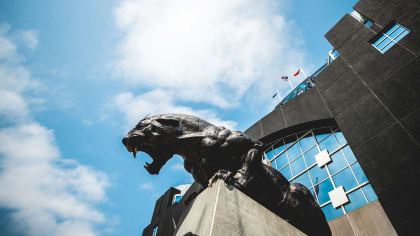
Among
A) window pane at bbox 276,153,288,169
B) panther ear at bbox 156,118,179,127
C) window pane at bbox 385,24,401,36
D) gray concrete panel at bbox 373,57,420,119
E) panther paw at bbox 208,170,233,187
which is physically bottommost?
panther paw at bbox 208,170,233,187

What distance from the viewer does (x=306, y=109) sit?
11086 mm

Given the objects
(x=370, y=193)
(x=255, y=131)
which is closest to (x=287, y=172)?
(x=255, y=131)

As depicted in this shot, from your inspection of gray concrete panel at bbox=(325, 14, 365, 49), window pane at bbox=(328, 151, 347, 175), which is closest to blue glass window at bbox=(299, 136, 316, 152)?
window pane at bbox=(328, 151, 347, 175)

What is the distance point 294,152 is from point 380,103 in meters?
4.81

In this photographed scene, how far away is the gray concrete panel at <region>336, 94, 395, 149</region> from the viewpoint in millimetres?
7066

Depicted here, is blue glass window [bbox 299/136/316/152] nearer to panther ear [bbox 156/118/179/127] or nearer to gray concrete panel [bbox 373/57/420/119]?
gray concrete panel [bbox 373/57/420/119]

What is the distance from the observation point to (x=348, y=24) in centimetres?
1031

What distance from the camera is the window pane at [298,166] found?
1034 centimetres

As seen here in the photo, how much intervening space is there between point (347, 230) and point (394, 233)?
1.34 m

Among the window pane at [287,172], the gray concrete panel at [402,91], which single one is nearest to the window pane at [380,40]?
the gray concrete panel at [402,91]

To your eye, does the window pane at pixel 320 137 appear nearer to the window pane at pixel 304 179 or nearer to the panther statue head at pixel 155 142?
the window pane at pixel 304 179

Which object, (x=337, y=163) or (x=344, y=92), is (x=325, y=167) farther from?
(x=344, y=92)

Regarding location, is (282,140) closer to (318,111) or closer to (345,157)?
(318,111)

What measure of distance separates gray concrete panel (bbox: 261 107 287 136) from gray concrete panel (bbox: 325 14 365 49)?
4416mm
